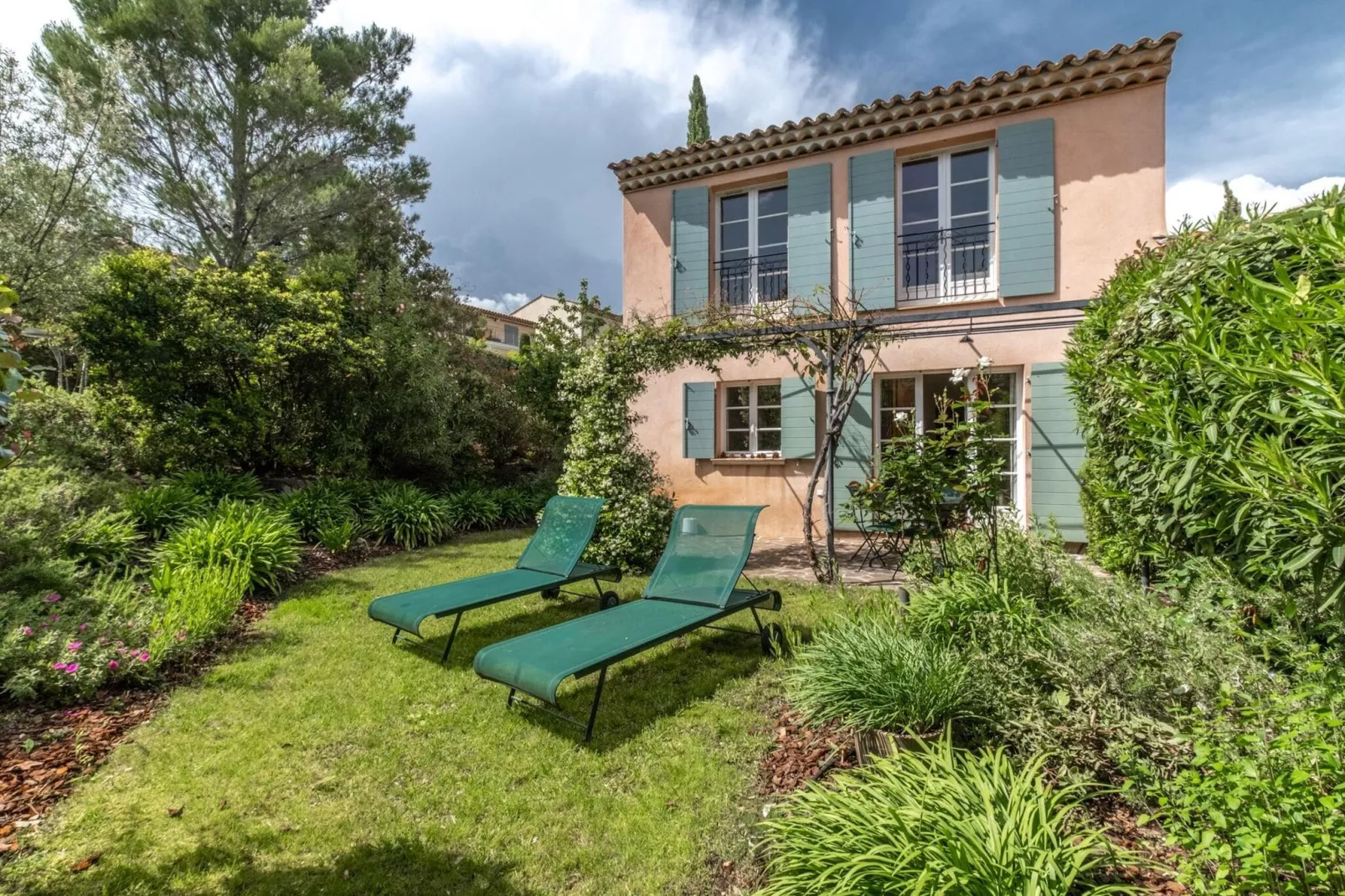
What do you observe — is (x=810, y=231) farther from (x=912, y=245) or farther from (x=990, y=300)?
(x=990, y=300)

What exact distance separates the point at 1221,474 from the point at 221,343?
10725 millimetres

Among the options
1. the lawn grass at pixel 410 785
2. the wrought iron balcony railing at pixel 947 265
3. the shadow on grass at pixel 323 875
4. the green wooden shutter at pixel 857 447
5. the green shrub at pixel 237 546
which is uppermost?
the wrought iron balcony railing at pixel 947 265

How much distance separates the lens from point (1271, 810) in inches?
62.1

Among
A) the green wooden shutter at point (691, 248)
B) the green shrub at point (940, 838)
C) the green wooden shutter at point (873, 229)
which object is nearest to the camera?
the green shrub at point (940, 838)

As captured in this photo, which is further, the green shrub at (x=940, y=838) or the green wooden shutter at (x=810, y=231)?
the green wooden shutter at (x=810, y=231)

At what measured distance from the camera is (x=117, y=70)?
9.74 metres

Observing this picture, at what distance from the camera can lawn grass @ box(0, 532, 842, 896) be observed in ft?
7.75

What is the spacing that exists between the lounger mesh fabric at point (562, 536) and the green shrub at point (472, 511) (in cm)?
407

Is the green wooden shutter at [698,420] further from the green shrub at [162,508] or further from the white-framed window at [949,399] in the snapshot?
the green shrub at [162,508]

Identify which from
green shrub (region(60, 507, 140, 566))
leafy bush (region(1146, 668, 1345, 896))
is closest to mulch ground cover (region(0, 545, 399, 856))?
green shrub (region(60, 507, 140, 566))

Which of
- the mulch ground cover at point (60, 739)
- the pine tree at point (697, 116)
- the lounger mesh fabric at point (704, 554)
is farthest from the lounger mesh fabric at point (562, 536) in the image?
the pine tree at point (697, 116)

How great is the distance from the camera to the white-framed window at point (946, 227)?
28.3 ft

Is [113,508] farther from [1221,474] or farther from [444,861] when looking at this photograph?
[1221,474]

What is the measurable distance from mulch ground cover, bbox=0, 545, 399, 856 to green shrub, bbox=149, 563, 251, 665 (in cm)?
16
